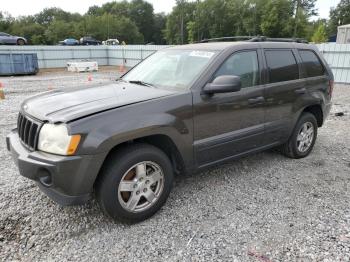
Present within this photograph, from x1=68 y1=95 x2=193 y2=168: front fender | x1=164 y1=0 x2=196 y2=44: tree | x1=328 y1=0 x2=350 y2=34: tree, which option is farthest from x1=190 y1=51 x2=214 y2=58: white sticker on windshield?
x1=328 y1=0 x2=350 y2=34: tree

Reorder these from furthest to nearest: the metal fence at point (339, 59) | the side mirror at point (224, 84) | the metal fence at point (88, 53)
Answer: the metal fence at point (88, 53), the metal fence at point (339, 59), the side mirror at point (224, 84)

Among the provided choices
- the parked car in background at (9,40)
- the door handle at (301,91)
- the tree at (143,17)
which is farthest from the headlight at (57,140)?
the tree at (143,17)

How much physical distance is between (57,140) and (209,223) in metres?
1.67

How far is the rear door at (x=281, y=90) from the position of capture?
13.0 feet

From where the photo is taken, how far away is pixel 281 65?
4.14 meters

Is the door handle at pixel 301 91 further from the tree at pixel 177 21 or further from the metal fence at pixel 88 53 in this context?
the tree at pixel 177 21

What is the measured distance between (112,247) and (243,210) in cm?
144

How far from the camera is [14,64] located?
19.6 m

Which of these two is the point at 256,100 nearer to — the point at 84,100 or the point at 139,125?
the point at 139,125

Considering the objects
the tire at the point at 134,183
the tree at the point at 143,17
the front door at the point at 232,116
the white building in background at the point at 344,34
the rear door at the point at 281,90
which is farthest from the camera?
the tree at the point at 143,17

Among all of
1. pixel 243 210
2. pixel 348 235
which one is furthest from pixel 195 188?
pixel 348 235

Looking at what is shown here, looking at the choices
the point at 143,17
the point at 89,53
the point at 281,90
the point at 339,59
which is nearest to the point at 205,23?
the point at 143,17

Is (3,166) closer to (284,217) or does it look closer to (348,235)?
(284,217)

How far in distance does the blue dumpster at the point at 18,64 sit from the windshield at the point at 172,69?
60.7 ft
